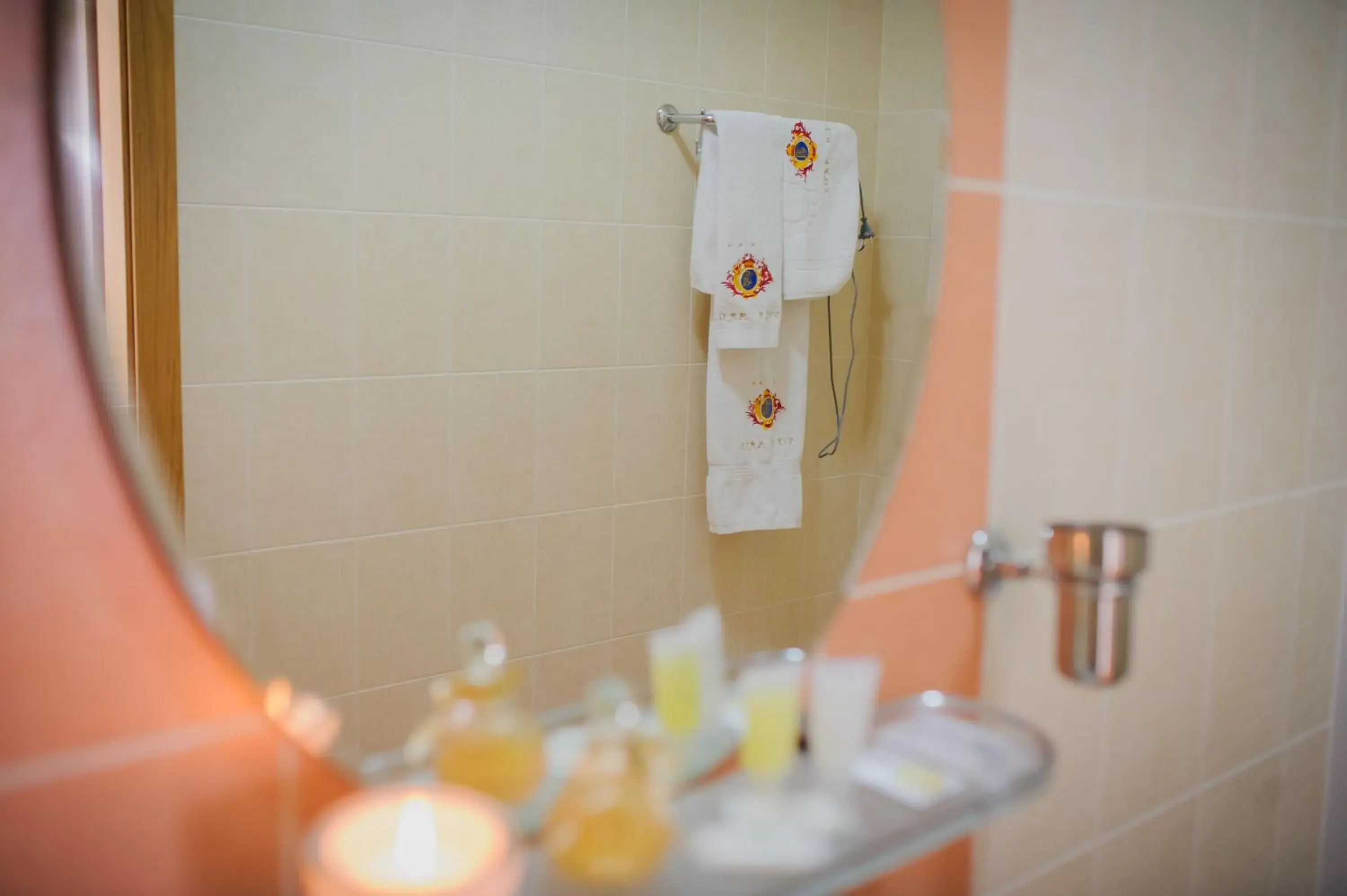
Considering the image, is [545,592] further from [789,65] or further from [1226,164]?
[1226,164]

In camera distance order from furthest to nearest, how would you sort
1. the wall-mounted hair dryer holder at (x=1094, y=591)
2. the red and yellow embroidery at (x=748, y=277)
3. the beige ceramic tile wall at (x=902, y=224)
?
the wall-mounted hair dryer holder at (x=1094, y=591) < the beige ceramic tile wall at (x=902, y=224) < the red and yellow embroidery at (x=748, y=277)

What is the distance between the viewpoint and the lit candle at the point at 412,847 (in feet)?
1.93

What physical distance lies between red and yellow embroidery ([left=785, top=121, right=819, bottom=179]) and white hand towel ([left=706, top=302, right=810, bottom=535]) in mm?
94

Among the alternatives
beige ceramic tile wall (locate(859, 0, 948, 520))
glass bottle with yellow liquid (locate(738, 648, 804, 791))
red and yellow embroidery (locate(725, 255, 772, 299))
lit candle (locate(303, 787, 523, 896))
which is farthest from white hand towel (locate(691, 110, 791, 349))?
lit candle (locate(303, 787, 523, 896))

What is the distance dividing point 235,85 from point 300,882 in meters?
0.43

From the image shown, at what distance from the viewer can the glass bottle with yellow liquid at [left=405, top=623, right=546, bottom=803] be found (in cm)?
68

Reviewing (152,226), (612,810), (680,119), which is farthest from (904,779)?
(152,226)

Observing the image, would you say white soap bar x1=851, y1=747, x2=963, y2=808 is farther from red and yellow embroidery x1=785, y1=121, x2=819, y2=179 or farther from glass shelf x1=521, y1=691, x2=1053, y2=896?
red and yellow embroidery x1=785, y1=121, x2=819, y2=179

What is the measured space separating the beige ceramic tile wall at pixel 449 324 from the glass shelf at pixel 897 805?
0.37 ft

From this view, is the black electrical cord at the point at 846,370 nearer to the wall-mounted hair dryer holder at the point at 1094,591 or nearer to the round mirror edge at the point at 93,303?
the wall-mounted hair dryer holder at the point at 1094,591

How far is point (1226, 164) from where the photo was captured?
1352mm

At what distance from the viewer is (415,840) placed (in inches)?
24.9

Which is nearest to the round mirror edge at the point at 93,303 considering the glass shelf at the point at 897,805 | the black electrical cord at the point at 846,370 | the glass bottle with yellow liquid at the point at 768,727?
the glass shelf at the point at 897,805

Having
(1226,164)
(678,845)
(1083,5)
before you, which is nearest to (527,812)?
(678,845)
